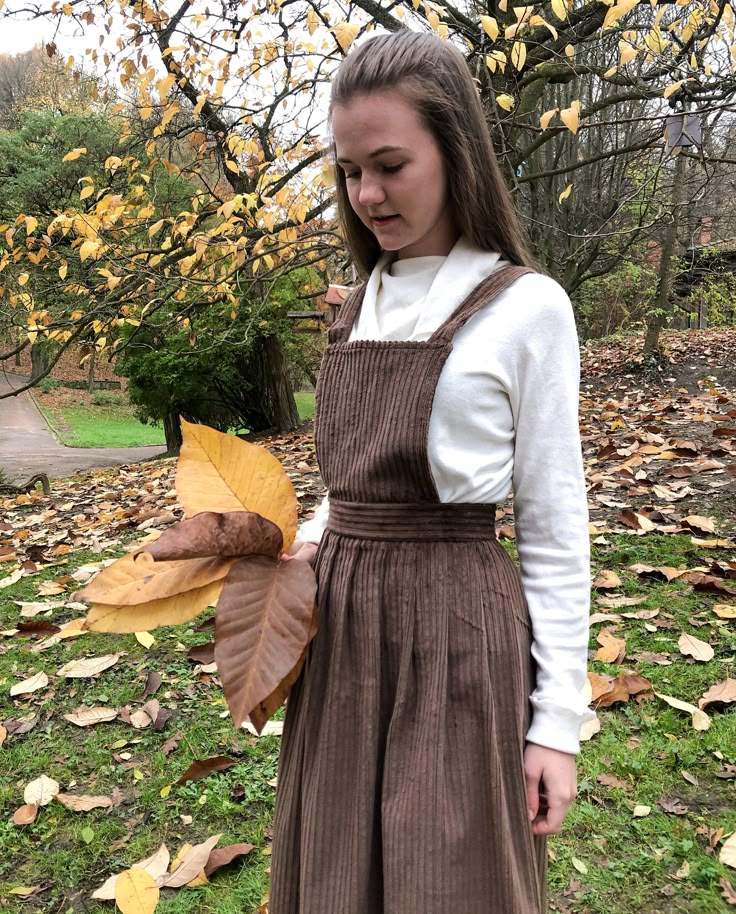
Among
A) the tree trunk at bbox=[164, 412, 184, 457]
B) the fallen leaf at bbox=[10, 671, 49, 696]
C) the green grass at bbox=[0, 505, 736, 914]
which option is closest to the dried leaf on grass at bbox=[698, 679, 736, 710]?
the green grass at bbox=[0, 505, 736, 914]

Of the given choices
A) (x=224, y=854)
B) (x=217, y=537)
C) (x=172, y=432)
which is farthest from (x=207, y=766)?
(x=172, y=432)

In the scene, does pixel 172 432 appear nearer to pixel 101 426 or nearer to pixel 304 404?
pixel 304 404

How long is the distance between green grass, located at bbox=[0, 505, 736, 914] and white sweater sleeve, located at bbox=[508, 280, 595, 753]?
97 centimetres

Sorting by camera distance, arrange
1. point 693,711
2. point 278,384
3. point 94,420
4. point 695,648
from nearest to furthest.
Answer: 1. point 693,711
2. point 695,648
3. point 278,384
4. point 94,420

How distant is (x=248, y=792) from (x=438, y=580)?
1398mm

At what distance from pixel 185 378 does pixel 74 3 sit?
260 inches

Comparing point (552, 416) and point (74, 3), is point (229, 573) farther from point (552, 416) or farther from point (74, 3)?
point (74, 3)

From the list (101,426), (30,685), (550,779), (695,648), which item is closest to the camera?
(550,779)


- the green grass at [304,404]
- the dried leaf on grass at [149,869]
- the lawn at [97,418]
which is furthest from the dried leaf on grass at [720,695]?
the lawn at [97,418]

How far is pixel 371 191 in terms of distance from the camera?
1.13 m

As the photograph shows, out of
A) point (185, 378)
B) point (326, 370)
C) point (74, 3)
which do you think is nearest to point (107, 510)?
point (74, 3)

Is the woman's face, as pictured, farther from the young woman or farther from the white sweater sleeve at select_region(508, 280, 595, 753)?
the white sweater sleeve at select_region(508, 280, 595, 753)

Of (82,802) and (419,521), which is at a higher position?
(419,521)

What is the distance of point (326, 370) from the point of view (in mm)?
1271
